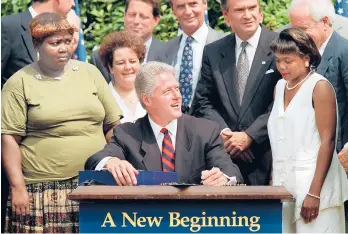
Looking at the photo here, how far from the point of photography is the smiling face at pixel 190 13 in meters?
10.0

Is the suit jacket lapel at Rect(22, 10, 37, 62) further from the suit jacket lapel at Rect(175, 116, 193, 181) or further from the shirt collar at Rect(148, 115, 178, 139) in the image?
the suit jacket lapel at Rect(175, 116, 193, 181)

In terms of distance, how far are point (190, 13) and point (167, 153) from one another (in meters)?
2.15

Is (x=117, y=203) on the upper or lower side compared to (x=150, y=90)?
lower

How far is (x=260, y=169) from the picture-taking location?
29.9ft

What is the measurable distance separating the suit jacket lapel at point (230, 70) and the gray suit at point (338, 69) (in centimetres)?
67

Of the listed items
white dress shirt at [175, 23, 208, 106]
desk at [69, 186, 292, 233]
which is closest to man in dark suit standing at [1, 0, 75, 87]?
white dress shirt at [175, 23, 208, 106]

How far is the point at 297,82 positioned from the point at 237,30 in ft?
3.76

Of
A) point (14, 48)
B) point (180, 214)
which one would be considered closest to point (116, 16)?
point (14, 48)

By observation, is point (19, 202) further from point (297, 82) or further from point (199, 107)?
point (297, 82)

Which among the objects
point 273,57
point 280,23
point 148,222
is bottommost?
point 148,222

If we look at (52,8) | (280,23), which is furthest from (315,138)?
(280,23)

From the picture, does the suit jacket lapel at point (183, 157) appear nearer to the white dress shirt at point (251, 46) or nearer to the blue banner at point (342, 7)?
the white dress shirt at point (251, 46)

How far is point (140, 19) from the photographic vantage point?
10.5 m

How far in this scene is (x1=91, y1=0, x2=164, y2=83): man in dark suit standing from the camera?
10.4 meters
